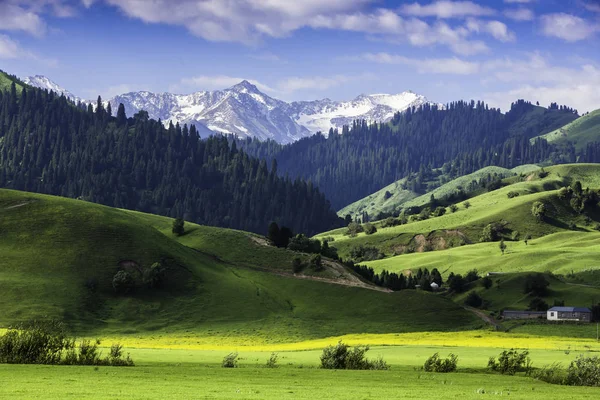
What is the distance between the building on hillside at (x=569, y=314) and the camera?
576ft

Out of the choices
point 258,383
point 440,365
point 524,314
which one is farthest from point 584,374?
point 524,314

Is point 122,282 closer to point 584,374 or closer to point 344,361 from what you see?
point 344,361

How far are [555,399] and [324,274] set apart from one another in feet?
445

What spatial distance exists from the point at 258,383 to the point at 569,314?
141209 mm

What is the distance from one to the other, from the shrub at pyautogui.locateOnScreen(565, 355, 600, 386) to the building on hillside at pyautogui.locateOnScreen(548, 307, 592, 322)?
119 metres

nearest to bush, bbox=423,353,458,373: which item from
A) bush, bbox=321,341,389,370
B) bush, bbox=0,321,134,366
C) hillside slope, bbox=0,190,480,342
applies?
bush, bbox=321,341,389,370

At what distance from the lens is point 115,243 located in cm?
16925

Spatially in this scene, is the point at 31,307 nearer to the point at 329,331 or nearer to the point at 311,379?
the point at 329,331

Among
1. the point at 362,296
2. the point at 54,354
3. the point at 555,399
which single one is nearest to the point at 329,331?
the point at 362,296

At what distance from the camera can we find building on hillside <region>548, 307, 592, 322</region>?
175500 mm

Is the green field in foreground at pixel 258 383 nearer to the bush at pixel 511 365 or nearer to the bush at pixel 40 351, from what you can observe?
the bush at pixel 511 365

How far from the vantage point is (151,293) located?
156750 mm

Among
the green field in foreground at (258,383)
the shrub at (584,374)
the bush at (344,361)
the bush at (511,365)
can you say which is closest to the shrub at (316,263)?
the green field in foreground at (258,383)

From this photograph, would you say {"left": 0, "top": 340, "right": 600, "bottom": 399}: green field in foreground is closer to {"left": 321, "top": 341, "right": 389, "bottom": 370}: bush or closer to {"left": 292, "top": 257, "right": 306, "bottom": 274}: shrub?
{"left": 321, "top": 341, "right": 389, "bottom": 370}: bush
